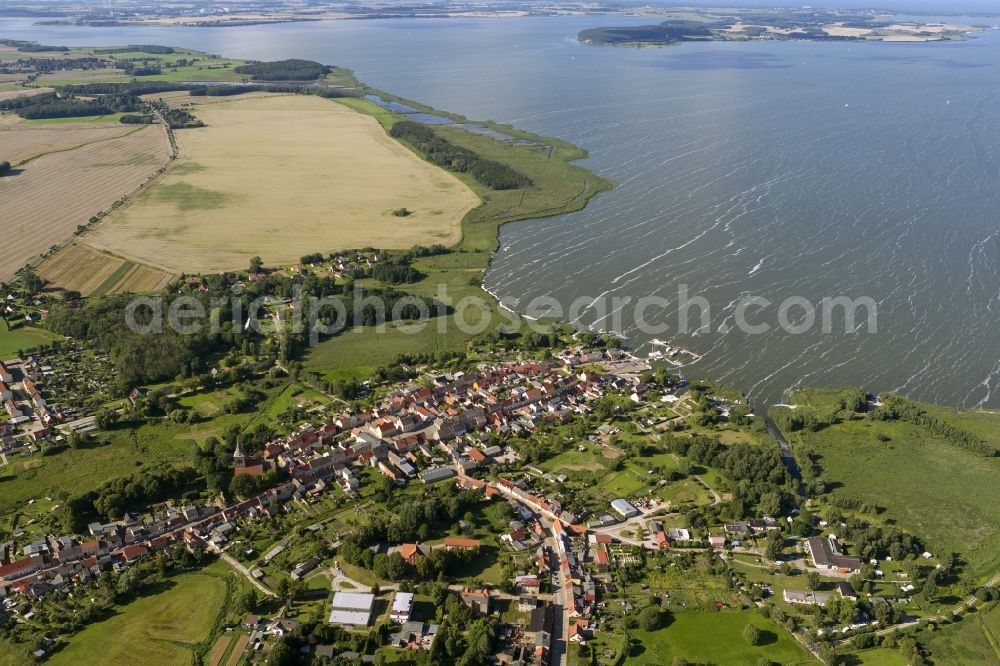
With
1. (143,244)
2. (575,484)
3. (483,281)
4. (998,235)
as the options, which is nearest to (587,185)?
(483,281)

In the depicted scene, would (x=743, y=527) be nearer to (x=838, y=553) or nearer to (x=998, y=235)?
(x=838, y=553)

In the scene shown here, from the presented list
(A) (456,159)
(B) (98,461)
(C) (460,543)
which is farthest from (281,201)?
(C) (460,543)

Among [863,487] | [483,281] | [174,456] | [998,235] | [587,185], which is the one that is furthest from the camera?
[587,185]

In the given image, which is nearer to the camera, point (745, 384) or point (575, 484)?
point (575, 484)

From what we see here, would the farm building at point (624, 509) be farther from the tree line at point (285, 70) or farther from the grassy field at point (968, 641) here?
the tree line at point (285, 70)

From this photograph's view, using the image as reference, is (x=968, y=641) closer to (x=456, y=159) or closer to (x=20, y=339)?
(x=20, y=339)

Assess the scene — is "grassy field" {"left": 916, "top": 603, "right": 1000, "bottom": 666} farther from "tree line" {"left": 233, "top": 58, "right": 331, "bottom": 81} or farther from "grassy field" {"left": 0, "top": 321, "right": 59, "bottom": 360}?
"tree line" {"left": 233, "top": 58, "right": 331, "bottom": 81}

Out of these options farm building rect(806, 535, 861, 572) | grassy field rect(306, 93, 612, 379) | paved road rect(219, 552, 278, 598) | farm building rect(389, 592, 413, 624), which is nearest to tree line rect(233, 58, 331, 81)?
grassy field rect(306, 93, 612, 379)

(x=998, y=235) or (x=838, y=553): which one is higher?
(x=998, y=235)
